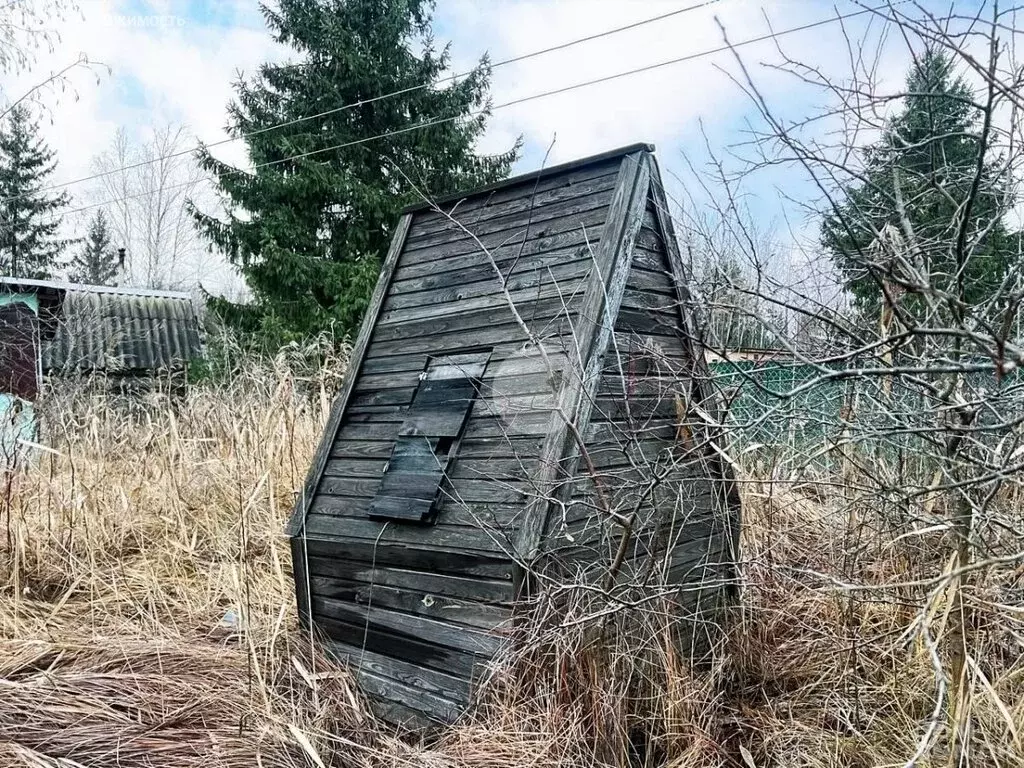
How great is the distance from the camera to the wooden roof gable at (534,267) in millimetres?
2814

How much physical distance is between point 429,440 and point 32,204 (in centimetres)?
2797

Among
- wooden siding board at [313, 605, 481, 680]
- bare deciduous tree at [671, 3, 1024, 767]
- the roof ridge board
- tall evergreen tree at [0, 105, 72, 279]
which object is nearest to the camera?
bare deciduous tree at [671, 3, 1024, 767]

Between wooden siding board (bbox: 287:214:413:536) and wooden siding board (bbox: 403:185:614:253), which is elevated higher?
wooden siding board (bbox: 403:185:614:253)

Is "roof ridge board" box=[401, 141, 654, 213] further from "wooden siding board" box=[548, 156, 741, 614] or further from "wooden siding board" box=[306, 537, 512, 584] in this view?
"wooden siding board" box=[306, 537, 512, 584]

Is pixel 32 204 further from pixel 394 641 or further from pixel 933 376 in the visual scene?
pixel 933 376

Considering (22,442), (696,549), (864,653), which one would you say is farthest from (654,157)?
(22,442)

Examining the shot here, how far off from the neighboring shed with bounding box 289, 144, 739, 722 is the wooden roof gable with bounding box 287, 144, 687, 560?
1cm

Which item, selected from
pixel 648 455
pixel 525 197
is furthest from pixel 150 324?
pixel 648 455

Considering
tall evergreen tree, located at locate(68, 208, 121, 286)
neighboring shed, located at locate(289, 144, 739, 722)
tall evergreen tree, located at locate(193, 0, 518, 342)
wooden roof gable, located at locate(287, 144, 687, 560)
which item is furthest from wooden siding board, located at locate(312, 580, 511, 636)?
tall evergreen tree, located at locate(68, 208, 121, 286)

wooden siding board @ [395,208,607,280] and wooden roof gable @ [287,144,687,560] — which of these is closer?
wooden roof gable @ [287,144,687,560]

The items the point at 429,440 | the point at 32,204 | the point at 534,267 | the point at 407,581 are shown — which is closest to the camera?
the point at 407,581

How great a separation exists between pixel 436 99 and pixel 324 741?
12827 millimetres

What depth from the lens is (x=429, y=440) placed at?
3148mm

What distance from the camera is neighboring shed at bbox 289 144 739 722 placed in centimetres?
276
